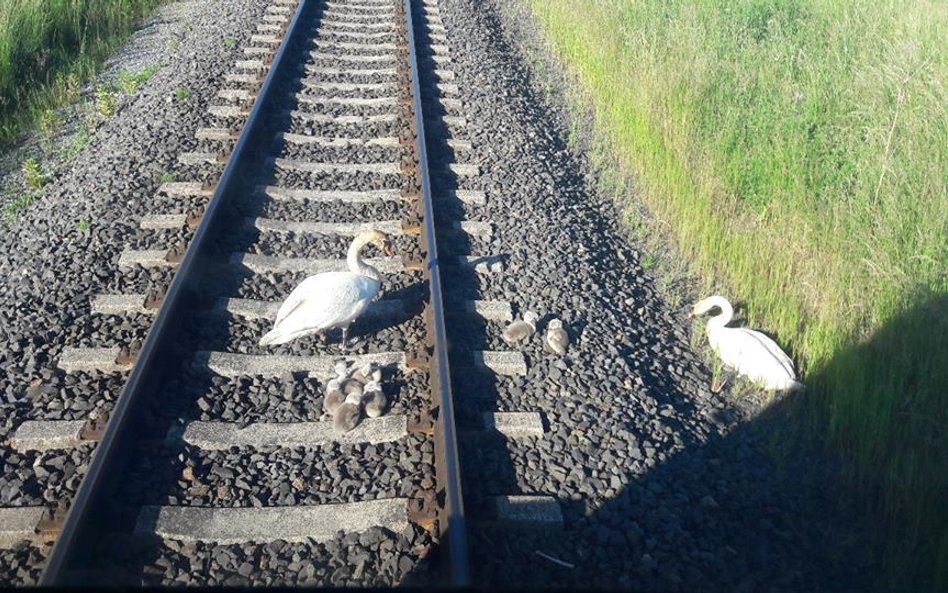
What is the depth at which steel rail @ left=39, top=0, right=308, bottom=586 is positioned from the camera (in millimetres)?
2727

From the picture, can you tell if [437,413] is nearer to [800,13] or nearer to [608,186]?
[608,186]

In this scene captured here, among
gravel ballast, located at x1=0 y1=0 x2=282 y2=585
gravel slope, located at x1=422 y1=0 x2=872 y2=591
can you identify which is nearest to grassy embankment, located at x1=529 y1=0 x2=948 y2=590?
gravel slope, located at x1=422 y1=0 x2=872 y2=591

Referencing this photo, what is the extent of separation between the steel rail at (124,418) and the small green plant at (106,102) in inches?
85.6

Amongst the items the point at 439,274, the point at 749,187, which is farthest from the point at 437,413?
the point at 749,187

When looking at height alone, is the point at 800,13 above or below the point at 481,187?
above

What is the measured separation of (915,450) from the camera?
139 inches

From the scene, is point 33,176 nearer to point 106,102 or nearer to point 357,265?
point 106,102

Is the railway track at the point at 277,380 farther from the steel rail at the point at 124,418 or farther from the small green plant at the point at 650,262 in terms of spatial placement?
the small green plant at the point at 650,262

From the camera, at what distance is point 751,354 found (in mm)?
4020

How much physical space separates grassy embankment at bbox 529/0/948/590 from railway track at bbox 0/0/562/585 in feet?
4.72

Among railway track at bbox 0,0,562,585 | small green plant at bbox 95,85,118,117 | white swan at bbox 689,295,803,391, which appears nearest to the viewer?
railway track at bbox 0,0,562,585

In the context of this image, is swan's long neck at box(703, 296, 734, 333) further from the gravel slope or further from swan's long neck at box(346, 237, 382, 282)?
swan's long neck at box(346, 237, 382, 282)

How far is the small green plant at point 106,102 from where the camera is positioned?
22.3 ft

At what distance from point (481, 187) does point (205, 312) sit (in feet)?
7.56
